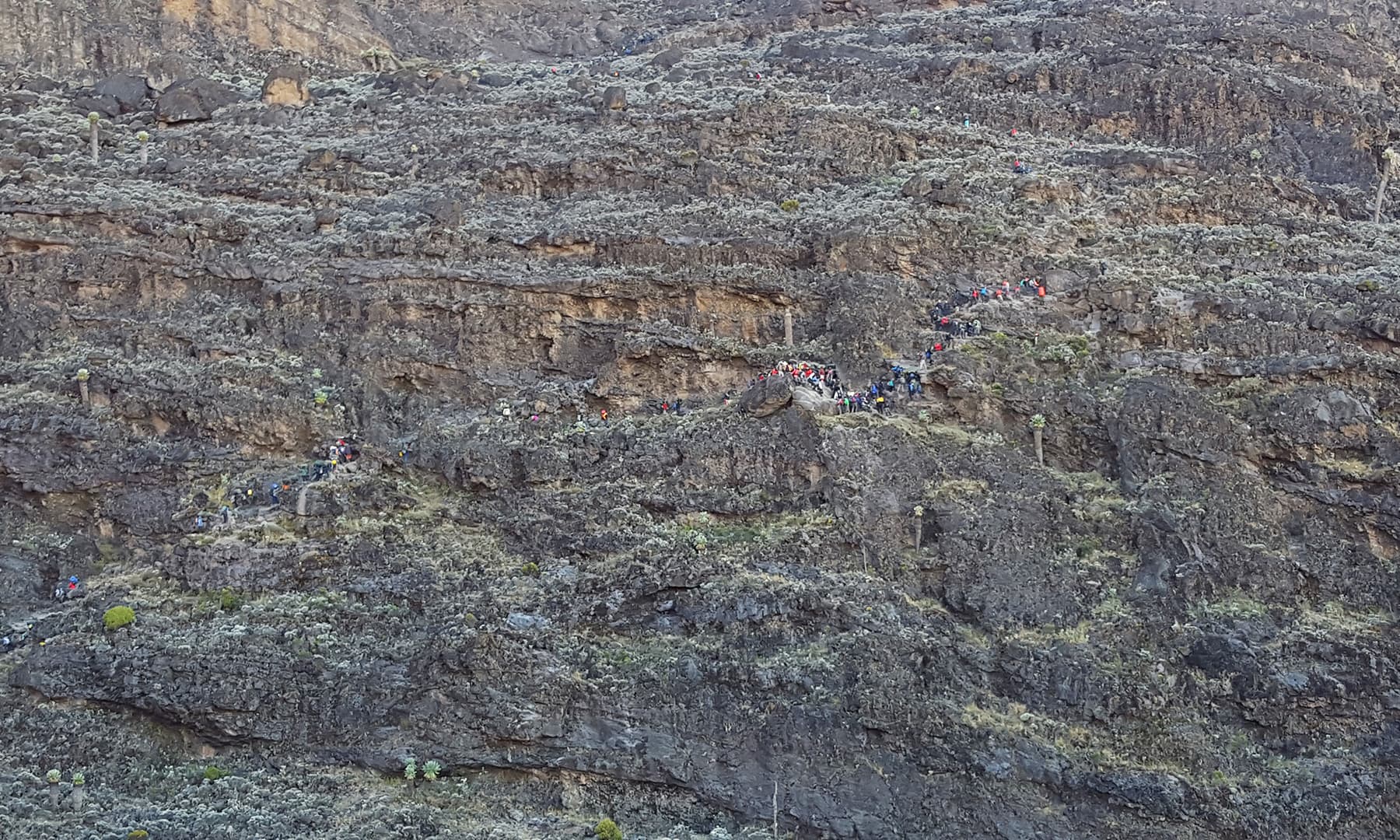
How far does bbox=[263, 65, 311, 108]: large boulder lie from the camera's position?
144ft

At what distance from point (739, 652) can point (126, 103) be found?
26751mm

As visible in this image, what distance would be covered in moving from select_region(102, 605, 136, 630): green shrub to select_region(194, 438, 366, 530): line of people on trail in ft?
8.30

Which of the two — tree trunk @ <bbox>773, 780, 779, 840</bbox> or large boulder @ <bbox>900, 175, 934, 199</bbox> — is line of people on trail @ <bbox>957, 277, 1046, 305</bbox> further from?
tree trunk @ <bbox>773, 780, 779, 840</bbox>

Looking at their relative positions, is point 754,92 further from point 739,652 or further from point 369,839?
point 369,839

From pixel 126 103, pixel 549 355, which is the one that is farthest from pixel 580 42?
pixel 549 355

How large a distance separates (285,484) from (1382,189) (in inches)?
980

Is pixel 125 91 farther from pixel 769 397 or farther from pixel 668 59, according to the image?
pixel 769 397

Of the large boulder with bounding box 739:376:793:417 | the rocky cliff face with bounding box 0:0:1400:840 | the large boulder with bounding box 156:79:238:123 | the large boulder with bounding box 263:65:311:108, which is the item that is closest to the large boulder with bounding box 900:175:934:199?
the rocky cliff face with bounding box 0:0:1400:840

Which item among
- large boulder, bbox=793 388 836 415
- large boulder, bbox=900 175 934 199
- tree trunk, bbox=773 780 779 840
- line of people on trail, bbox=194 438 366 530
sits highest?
large boulder, bbox=900 175 934 199

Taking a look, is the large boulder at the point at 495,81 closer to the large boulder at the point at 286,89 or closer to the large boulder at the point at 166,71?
the large boulder at the point at 286,89

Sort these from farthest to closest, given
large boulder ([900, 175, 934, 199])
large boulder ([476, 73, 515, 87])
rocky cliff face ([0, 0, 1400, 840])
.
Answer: large boulder ([476, 73, 515, 87]) < large boulder ([900, 175, 934, 199]) < rocky cliff face ([0, 0, 1400, 840])

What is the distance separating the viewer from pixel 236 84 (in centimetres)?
4541


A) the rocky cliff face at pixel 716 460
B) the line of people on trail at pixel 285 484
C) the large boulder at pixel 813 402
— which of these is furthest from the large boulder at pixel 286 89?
the large boulder at pixel 813 402

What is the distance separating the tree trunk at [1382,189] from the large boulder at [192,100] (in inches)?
1142
